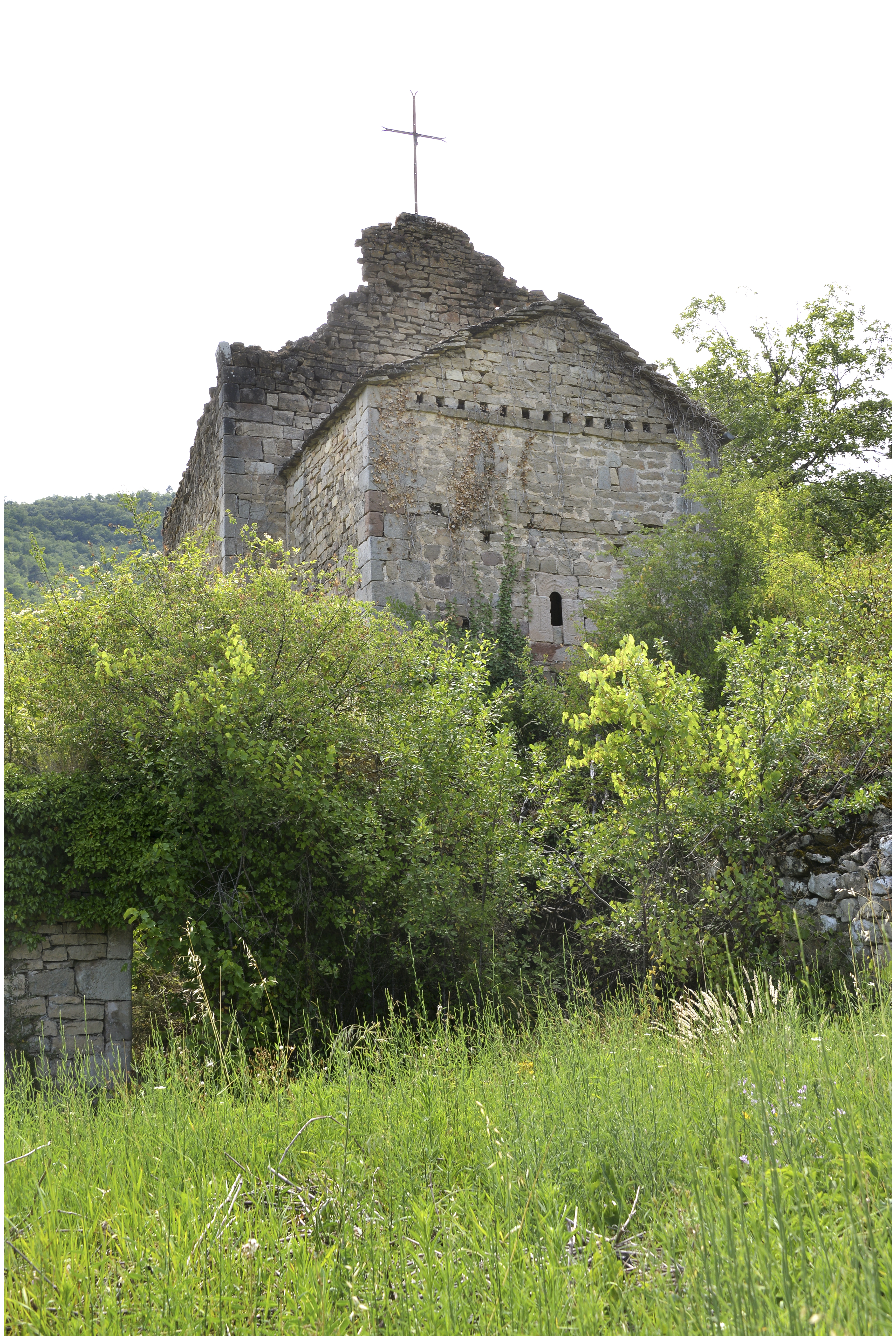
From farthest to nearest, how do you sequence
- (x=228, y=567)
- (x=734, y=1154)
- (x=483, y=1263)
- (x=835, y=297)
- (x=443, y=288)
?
1. (x=835, y=297)
2. (x=443, y=288)
3. (x=228, y=567)
4. (x=734, y=1154)
5. (x=483, y=1263)

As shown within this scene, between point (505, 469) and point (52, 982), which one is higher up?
point (505, 469)

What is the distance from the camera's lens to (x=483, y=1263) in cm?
300

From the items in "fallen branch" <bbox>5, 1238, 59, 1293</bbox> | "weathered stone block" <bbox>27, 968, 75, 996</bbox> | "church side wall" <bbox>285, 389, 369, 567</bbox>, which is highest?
"church side wall" <bbox>285, 389, 369, 567</bbox>

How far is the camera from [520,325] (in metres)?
12.9

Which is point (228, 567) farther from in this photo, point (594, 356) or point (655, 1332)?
point (655, 1332)

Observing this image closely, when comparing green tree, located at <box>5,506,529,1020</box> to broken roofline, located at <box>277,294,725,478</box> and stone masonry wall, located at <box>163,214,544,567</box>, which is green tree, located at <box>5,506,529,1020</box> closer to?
broken roofline, located at <box>277,294,725,478</box>

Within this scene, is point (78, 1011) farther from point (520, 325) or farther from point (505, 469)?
point (520, 325)

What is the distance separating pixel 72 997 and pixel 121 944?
0.49m

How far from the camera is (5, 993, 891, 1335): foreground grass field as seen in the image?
268 cm

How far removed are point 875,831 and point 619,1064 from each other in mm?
3231

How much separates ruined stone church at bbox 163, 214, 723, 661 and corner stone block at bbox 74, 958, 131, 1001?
507 centimetres

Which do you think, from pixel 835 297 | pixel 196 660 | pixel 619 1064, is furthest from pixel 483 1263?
pixel 835 297

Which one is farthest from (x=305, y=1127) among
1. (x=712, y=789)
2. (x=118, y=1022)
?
(x=712, y=789)

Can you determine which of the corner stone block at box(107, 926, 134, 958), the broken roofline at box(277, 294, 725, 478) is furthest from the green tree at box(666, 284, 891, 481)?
the corner stone block at box(107, 926, 134, 958)
